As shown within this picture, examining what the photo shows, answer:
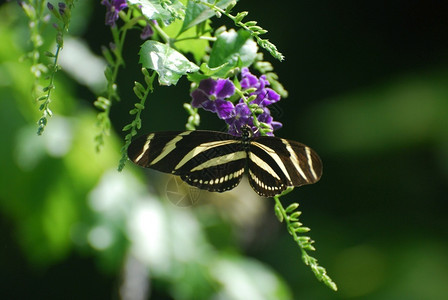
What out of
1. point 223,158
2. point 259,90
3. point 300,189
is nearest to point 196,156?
point 223,158

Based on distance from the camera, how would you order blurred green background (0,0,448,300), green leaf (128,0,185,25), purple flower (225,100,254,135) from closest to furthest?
green leaf (128,0,185,25)
purple flower (225,100,254,135)
blurred green background (0,0,448,300)

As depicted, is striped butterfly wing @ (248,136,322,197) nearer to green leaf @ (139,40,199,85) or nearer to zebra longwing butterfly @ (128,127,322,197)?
zebra longwing butterfly @ (128,127,322,197)

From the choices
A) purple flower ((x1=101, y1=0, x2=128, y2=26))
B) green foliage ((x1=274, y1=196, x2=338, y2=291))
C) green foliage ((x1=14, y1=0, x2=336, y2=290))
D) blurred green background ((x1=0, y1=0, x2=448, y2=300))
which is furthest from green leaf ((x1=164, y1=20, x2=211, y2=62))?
blurred green background ((x1=0, y1=0, x2=448, y2=300))

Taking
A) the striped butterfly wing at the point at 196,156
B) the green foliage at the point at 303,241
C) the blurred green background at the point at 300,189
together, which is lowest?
the blurred green background at the point at 300,189

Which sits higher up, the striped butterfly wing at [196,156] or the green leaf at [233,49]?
the green leaf at [233,49]

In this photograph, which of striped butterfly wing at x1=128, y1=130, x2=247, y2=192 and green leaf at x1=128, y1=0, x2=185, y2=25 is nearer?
green leaf at x1=128, y1=0, x2=185, y2=25

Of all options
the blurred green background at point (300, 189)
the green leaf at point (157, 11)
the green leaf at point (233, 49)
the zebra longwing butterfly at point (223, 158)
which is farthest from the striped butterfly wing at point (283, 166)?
the blurred green background at point (300, 189)

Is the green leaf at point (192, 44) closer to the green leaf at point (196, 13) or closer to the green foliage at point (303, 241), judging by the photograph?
the green leaf at point (196, 13)

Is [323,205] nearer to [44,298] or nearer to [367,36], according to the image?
[367,36]

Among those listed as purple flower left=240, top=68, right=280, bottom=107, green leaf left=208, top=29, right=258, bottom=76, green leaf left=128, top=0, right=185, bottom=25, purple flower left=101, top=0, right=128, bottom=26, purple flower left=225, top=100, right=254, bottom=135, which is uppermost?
green leaf left=128, top=0, right=185, bottom=25

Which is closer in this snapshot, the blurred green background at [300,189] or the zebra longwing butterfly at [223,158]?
the zebra longwing butterfly at [223,158]
